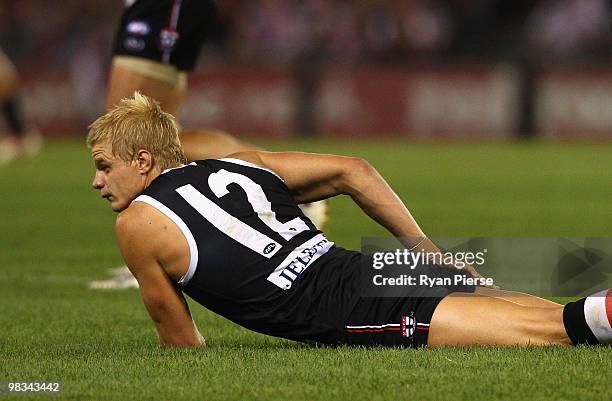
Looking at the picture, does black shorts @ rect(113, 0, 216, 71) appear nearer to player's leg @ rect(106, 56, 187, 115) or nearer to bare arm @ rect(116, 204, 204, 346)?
player's leg @ rect(106, 56, 187, 115)

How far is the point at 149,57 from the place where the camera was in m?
7.54

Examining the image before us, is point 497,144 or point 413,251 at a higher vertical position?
point 413,251

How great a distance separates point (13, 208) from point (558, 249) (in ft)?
28.4

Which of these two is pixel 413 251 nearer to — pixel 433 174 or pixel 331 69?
pixel 433 174

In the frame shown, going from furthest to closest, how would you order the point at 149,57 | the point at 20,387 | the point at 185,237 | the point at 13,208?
the point at 13,208 < the point at 149,57 < the point at 185,237 < the point at 20,387

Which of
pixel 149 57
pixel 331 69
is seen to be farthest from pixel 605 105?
pixel 149 57

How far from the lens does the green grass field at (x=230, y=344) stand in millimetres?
4070

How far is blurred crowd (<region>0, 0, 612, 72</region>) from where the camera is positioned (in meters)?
22.6

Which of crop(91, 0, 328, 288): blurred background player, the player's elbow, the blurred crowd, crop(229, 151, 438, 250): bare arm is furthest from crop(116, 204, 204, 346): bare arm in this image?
the blurred crowd

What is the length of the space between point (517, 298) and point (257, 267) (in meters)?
0.95

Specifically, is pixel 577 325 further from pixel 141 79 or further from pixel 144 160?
pixel 141 79

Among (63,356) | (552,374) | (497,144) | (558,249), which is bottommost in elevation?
(497,144)

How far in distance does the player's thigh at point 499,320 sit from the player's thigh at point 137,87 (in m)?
3.25

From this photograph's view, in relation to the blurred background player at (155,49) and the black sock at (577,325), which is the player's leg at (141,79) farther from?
the black sock at (577,325)
